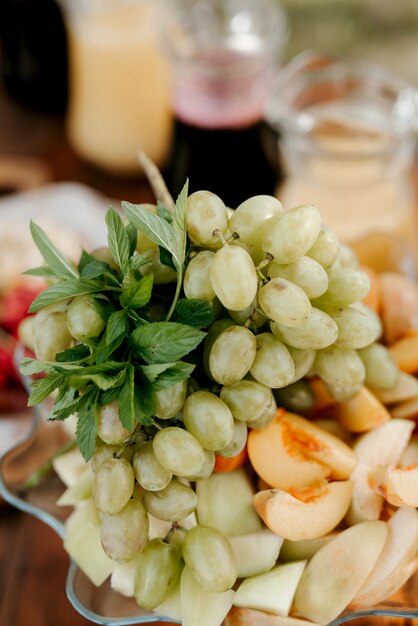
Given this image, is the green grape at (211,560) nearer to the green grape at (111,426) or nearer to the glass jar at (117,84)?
the green grape at (111,426)

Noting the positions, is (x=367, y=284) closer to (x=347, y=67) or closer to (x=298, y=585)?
(x=298, y=585)

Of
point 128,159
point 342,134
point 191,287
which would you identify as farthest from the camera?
point 128,159

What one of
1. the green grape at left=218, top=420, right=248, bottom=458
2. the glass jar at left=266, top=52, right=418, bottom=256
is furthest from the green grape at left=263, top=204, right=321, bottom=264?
the glass jar at left=266, top=52, right=418, bottom=256

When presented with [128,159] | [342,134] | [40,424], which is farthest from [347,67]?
[40,424]

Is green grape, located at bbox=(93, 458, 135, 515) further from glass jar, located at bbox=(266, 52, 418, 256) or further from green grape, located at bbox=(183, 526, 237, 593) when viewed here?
glass jar, located at bbox=(266, 52, 418, 256)

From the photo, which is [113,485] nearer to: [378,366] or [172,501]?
[172,501]

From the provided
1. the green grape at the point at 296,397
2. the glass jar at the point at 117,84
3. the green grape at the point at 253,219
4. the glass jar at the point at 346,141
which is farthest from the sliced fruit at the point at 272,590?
the glass jar at the point at 117,84
